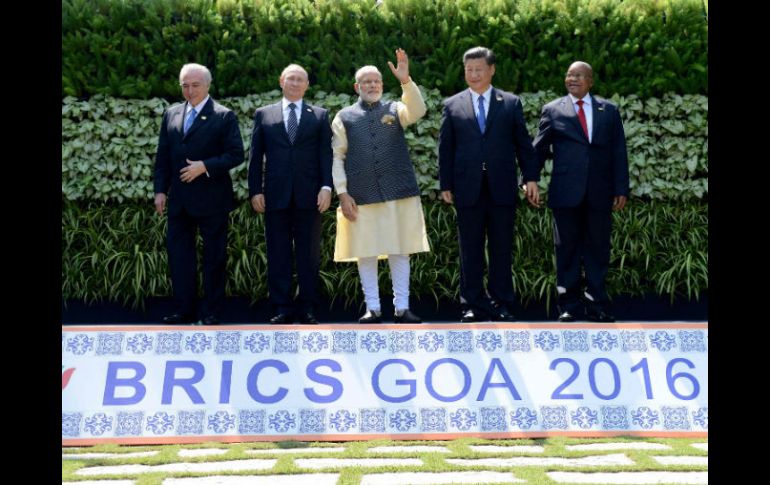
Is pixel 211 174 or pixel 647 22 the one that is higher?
pixel 647 22

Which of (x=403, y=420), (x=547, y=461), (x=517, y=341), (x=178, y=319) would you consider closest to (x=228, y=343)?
(x=403, y=420)

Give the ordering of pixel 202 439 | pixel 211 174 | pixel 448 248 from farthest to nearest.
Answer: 1. pixel 448 248
2. pixel 211 174
3. pixel 202 439

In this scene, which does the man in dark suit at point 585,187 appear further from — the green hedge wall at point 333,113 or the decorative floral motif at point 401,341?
the decorative floral motif at point 401,341

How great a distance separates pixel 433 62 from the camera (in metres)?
6.87

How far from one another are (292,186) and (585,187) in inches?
70.8

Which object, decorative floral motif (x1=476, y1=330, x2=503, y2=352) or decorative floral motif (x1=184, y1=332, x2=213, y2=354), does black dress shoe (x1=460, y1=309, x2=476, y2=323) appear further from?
decorative floral motif (x1=184, y1=332, x2=213, y2=354)

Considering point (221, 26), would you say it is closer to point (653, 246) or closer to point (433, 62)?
point (433, 62)

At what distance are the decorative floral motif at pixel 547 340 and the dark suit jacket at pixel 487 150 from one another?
1.12 meters

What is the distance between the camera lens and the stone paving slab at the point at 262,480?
339 centimetres

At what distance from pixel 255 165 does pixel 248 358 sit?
152cm

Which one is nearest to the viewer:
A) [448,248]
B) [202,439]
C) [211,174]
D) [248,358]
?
[202,439]

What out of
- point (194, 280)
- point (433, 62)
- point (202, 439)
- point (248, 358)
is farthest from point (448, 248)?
point (202, 439)

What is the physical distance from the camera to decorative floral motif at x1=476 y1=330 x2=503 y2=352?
465cm

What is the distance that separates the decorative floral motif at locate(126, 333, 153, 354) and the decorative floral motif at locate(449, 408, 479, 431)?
5.18 feet
